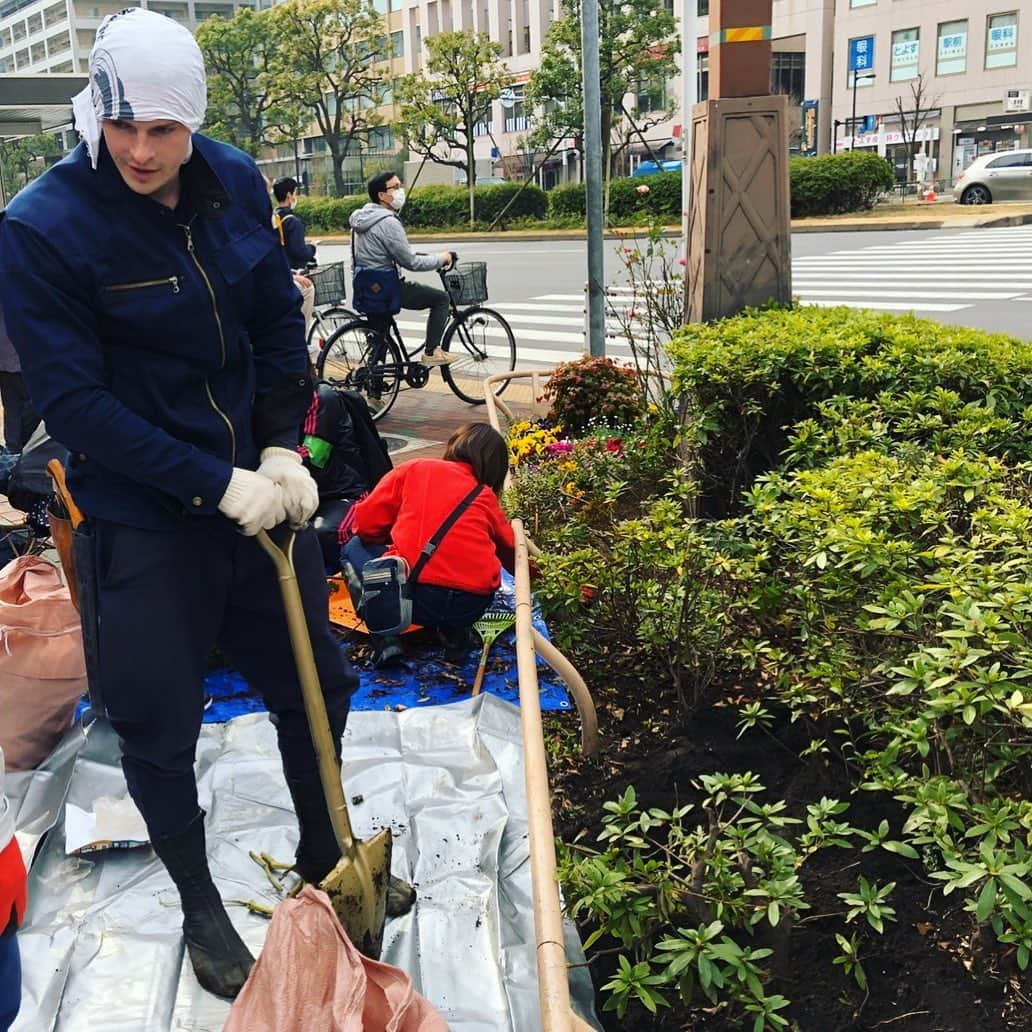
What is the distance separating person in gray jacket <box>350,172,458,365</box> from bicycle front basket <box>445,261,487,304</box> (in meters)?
0.10

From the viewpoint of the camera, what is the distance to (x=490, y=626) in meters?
3.93

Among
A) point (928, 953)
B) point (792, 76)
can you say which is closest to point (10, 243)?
point (928, 953)

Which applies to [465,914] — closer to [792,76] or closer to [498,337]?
[498,337]

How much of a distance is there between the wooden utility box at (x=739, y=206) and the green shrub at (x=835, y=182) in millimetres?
20916

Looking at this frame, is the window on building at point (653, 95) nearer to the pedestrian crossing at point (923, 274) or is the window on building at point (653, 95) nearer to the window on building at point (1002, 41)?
the window on building at point (1002, 41)

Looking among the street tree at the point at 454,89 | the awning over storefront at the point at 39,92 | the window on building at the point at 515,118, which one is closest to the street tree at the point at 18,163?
the awning over storefront at the point at 39,92

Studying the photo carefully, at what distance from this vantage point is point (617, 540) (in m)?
3.24

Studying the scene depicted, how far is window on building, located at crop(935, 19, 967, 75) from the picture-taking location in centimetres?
4231

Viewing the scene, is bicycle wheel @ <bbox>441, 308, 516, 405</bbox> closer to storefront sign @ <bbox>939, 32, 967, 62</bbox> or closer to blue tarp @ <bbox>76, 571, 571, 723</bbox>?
blue tarp @ <bbox>76, 571, 571, 723</bbox>

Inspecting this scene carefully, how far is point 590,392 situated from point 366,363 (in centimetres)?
265

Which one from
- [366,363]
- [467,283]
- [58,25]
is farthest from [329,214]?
[58,25]

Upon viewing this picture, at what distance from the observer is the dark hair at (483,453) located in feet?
12.8

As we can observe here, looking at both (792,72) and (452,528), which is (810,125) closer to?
(792,72)

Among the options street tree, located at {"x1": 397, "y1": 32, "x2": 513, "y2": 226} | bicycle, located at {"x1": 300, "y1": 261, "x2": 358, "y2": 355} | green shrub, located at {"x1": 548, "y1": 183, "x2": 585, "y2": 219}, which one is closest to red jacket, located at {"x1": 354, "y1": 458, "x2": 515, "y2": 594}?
bicycle, located at {"x1": 300, "y1": 261, "x2": 358, "y2": 355}
